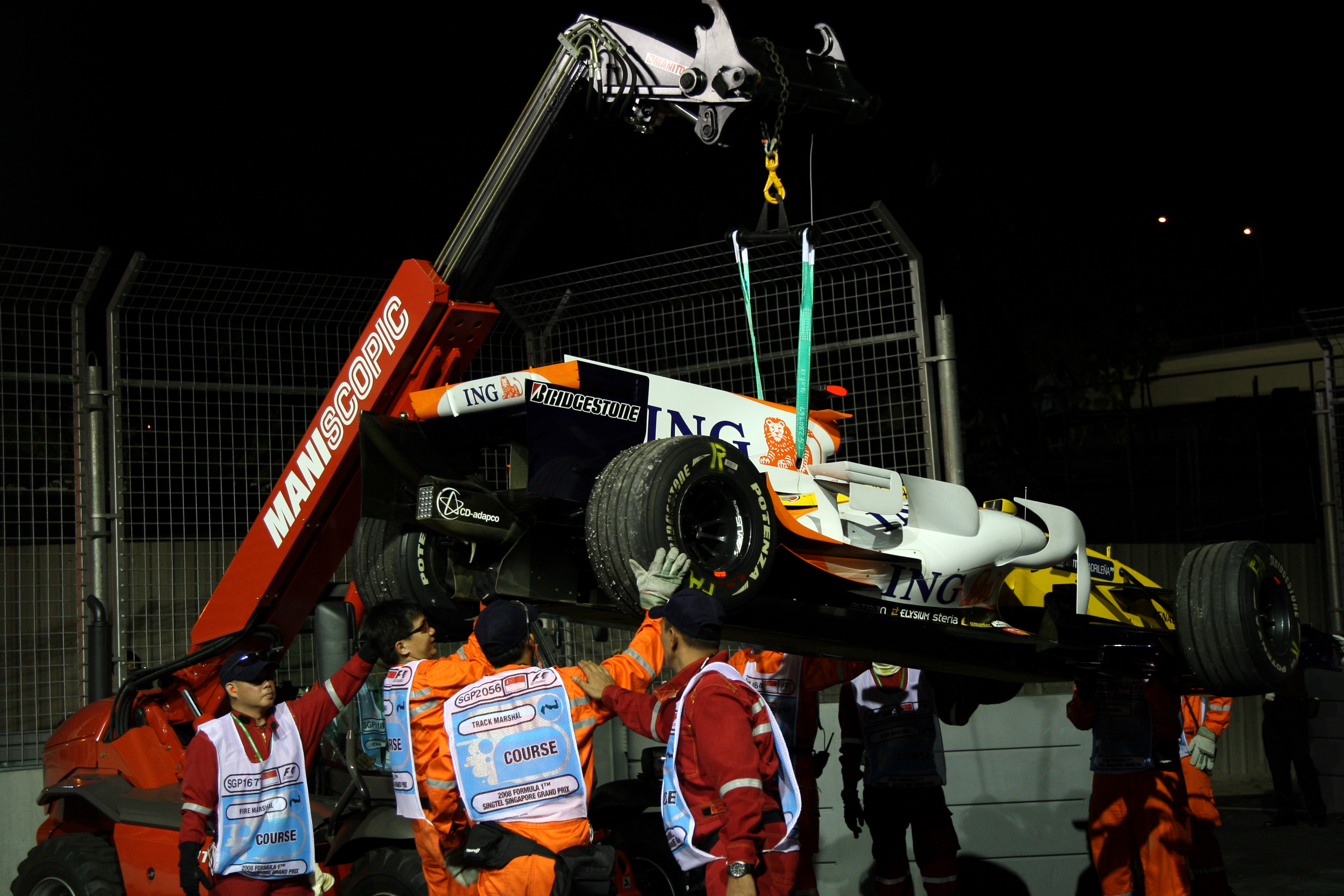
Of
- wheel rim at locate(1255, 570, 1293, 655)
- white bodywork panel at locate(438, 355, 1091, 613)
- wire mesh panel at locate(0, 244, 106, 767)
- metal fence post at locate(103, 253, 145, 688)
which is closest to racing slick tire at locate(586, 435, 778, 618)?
white bodywork panel at locate(438, 355, 1091, 613)

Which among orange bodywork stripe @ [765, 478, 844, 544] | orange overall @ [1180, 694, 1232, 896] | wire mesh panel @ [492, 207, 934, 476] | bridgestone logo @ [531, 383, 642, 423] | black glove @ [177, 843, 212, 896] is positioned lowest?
orange overall @ [1180, 694, 1232, 896]

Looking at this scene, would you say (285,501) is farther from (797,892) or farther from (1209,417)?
(1209,417)

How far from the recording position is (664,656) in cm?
414

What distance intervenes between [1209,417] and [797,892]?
1655 cm

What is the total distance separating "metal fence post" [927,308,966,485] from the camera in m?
7.19

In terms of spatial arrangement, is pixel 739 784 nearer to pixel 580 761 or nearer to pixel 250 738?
pixel 580 761

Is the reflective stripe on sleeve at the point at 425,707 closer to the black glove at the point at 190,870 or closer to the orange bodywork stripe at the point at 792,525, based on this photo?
the black glove at the point at 190,870

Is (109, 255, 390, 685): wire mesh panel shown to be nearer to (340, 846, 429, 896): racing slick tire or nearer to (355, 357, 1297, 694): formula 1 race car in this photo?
(340, 846, 429, 896): racing slick tire

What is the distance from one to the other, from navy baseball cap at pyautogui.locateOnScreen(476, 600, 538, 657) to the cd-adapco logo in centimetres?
47

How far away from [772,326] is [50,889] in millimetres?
5559

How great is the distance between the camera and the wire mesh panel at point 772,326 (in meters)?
7.63

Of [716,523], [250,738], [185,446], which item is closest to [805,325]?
[716,523]

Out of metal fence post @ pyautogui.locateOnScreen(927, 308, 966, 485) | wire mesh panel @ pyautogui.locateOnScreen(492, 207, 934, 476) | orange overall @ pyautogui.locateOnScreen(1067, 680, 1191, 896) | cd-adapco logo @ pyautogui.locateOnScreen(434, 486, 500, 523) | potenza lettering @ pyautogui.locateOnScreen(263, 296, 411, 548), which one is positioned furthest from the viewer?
wire mesh panel @ pyautogui.locateOnScreen(492, 207, 934, 476)

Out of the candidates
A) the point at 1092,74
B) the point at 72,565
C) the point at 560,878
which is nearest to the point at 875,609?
the point at 560,878
